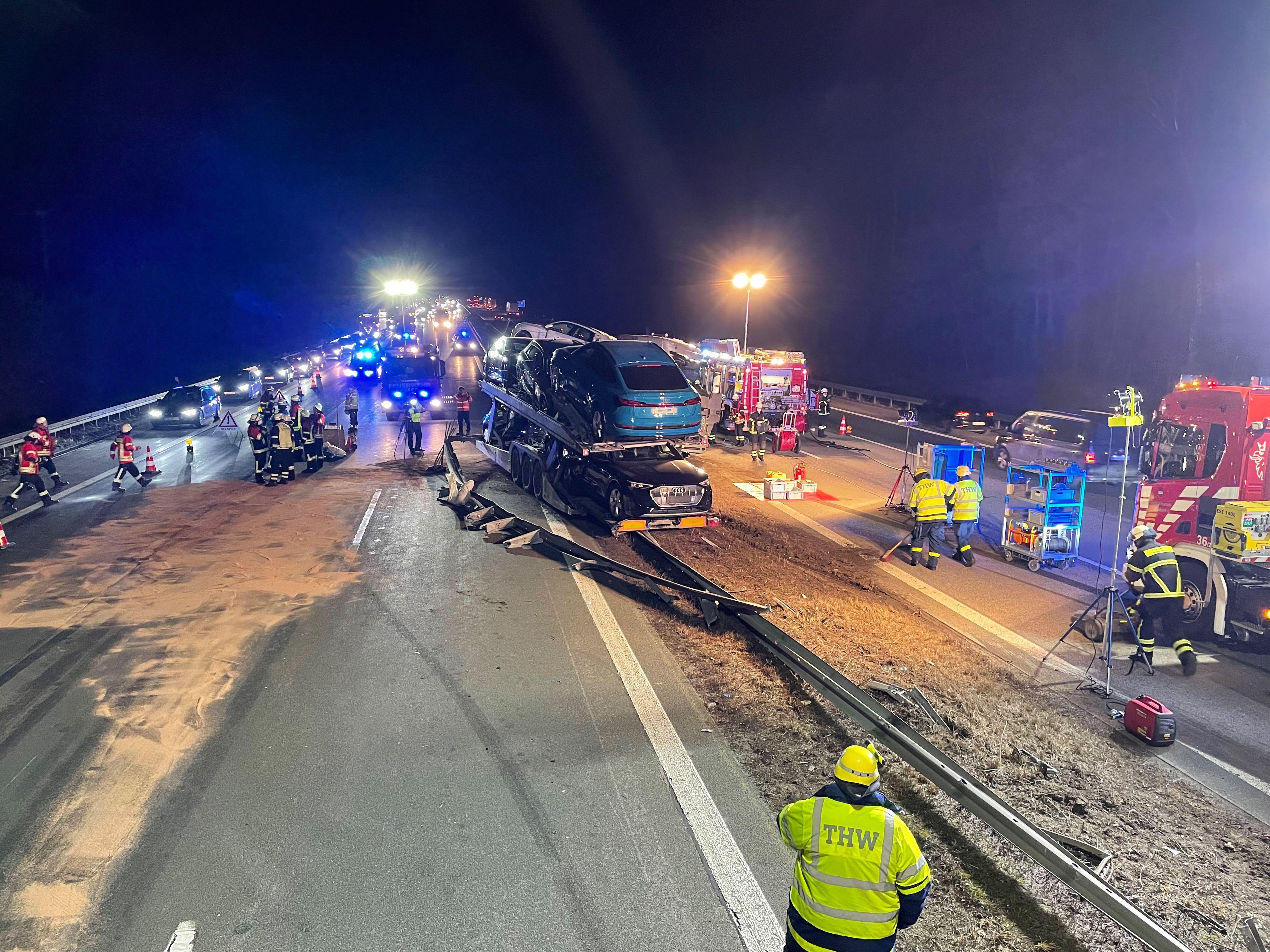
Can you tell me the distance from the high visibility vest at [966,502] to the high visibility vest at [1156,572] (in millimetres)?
4018

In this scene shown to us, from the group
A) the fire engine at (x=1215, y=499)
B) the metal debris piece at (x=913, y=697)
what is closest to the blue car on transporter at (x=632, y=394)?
the metal debris piece at (x=913, y=697)

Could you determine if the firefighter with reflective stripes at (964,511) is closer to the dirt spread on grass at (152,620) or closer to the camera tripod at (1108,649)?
the camera tripod at (1108,649)

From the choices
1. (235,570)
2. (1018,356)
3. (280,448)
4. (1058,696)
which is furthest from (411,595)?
(1018,356)

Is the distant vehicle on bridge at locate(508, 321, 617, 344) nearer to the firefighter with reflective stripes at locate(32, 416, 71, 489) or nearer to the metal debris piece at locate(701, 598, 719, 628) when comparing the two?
the firefighter with reflective stripes at locate(32, 416, 71, 489)

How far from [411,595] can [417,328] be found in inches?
3279

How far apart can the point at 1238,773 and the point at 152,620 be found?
36.6ft

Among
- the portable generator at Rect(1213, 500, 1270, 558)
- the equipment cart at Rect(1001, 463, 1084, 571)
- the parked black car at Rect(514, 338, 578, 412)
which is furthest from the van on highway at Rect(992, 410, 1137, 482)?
the parked black car at Rect(514, 338, 578, 412)

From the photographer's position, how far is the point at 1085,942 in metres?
4.40

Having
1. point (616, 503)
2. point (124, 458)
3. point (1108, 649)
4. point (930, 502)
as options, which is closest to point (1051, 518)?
point (930, 502)

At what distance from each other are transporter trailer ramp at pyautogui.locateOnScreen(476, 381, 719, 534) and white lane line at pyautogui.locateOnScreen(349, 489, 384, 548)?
9.88ft

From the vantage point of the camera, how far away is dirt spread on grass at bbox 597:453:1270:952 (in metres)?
4.61

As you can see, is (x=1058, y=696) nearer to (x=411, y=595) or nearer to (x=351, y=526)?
(x=411, y=595)

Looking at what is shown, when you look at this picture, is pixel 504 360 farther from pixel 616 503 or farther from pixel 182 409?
pixel 182 409

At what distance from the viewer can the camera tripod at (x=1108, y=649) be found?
301 inches
